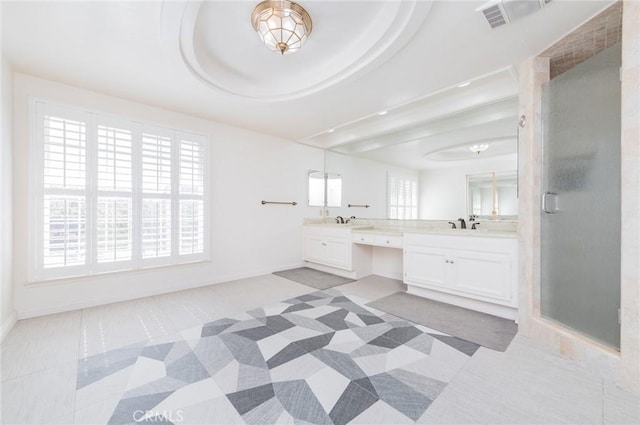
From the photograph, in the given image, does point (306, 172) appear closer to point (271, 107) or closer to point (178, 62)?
point (271, 107)

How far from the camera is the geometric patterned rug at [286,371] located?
4.34 ft

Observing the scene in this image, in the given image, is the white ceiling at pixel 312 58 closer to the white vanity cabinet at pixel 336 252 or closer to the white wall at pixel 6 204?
the white wall at pixel 6 204

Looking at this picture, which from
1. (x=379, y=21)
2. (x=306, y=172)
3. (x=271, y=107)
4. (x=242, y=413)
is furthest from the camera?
(x=306, y=172)

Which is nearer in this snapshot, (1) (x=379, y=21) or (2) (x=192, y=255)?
(1) (x=379, y=21)

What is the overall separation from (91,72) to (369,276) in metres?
4.10

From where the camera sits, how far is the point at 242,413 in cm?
131

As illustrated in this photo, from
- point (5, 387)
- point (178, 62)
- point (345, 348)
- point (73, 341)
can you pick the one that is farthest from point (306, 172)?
point (5, 387)

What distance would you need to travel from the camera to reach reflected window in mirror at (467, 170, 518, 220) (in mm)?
2729

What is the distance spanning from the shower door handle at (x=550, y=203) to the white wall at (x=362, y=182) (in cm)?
168

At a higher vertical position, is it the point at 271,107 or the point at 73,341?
the point at 271,107

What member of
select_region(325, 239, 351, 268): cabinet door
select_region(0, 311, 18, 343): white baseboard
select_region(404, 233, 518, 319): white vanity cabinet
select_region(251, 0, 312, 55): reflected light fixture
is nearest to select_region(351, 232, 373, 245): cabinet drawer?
select_region(325, 239, 351, 268): cabinet door

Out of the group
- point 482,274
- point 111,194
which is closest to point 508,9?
point 482,274

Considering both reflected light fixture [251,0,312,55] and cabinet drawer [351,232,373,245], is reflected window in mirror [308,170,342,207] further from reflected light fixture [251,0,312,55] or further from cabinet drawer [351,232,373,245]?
reflected light fixture [251,0,312,55]
